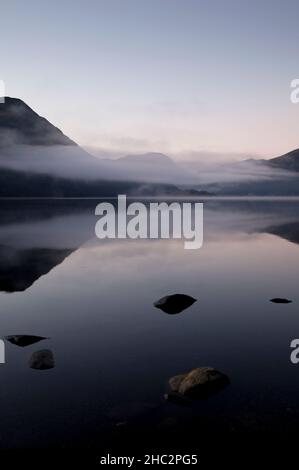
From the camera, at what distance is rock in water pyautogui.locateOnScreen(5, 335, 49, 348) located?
77.2ft

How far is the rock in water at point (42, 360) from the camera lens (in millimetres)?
20344

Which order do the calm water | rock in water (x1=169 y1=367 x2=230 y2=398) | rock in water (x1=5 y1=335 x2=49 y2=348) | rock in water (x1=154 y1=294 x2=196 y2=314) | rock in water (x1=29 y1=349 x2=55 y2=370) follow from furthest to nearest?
rock in water (x1=154 y1=294 x2=196 y2=314)
rock in water (x1=5 y1=335 x2=49 y2=348)
rock in water (x1=29 y1=349 x2=55 y2=370)
rock in water (x1=169 y1=367 x2=230 y2=398)
the calm water

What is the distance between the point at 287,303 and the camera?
33.2 meters

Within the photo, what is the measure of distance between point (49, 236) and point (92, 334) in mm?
73247

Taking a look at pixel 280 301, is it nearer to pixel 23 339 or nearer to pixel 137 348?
pixel 137 348

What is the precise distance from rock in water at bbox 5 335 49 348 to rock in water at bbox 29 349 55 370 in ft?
8.13

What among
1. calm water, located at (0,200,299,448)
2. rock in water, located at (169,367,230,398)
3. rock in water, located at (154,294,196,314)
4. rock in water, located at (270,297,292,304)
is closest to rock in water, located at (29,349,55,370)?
calm water, located at (0,200,299,448)

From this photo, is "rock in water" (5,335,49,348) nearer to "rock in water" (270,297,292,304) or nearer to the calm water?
the calm water

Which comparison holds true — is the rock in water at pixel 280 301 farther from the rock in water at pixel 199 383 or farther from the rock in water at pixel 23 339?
the rock in water at pixel 23 339

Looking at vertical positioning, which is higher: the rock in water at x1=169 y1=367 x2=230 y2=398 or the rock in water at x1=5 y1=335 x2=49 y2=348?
the rock in water at x1=5 y1=335 x2=49 y2=348

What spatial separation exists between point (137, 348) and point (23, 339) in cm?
670
